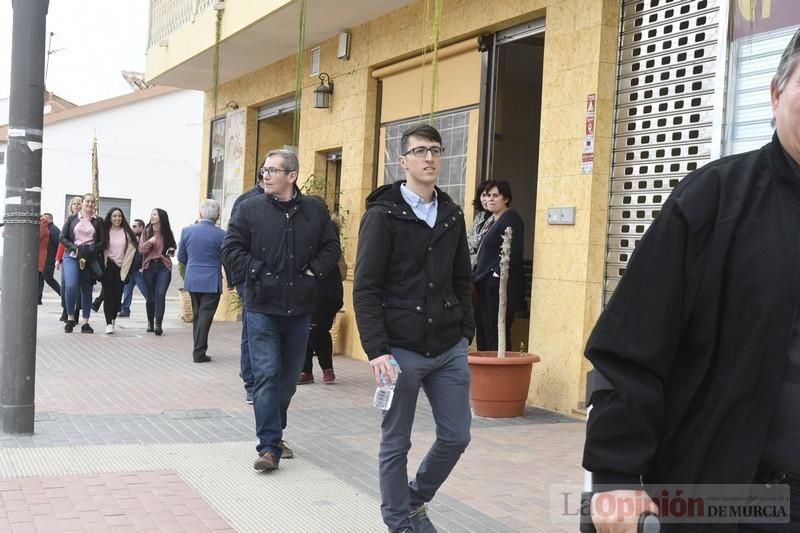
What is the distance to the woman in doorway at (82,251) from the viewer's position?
13.0m

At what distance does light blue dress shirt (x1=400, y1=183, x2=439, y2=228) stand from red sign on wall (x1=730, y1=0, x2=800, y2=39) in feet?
10.8

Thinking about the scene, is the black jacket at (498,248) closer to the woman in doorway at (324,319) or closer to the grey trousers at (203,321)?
the woman in doorway at (324,319)

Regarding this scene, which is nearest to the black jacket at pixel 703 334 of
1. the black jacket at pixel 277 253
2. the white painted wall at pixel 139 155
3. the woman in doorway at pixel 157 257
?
the black jacket at pixel 277 253

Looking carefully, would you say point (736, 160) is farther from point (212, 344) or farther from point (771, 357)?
point (212, 344)

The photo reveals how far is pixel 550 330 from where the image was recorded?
8023 mm

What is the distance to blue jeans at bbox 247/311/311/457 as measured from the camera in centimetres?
549

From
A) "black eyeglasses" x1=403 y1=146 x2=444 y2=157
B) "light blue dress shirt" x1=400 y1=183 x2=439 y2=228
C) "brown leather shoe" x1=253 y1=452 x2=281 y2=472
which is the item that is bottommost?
"brown leather shoe" x1=253 y1=452 x2=281 y2=472

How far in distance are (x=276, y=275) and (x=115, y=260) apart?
8579 mm

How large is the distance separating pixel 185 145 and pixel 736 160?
112 feet

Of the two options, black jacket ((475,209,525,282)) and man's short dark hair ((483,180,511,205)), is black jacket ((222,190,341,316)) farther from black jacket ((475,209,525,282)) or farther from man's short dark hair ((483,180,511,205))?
man's short dark hair ((483,180,511,205))

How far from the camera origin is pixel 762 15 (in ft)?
20.6

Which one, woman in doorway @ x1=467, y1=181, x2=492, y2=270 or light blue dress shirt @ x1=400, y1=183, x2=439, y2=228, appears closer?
light blue dress shirt @ x1=400, y1=183, x2=439, y2=228

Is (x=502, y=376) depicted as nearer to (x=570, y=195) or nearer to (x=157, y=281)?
(x=570, y=195)

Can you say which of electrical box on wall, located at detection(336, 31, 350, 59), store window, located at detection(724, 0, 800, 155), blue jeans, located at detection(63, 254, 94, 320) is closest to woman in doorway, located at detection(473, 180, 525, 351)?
store window, located at detection(724, 0, 800, 155)
